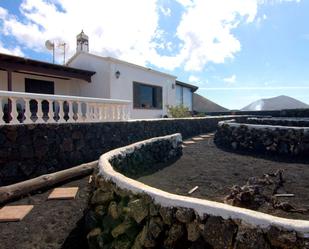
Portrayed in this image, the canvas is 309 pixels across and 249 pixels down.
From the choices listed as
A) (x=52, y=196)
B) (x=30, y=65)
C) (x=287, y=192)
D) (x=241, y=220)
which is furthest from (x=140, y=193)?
(x=30, y=65)

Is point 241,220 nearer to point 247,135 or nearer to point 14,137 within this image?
point 14,137

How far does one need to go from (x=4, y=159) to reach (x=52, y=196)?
1.45 meters

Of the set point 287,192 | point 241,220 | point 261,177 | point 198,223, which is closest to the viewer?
point 241,220

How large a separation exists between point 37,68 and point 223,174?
311 inches

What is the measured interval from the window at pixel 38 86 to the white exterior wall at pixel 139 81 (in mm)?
2509

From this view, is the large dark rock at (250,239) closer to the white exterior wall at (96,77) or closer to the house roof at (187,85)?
the white exterior wall at (96,77)

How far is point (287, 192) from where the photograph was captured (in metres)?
4.78

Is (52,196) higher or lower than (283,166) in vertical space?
lower

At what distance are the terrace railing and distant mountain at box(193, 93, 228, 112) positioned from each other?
18.2 metres

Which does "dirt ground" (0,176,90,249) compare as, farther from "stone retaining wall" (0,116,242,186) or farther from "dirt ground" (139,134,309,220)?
"dirt ground" (139,134,309,220)

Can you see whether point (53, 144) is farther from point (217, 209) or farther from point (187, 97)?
point (187, 97)

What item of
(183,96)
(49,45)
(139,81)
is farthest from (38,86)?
(183,96)

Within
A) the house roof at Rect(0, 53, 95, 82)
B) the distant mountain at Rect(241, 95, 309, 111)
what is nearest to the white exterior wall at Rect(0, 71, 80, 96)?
the house roof at Rect(0, 53, 95, 82)

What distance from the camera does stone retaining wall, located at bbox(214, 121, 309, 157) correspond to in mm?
7703
